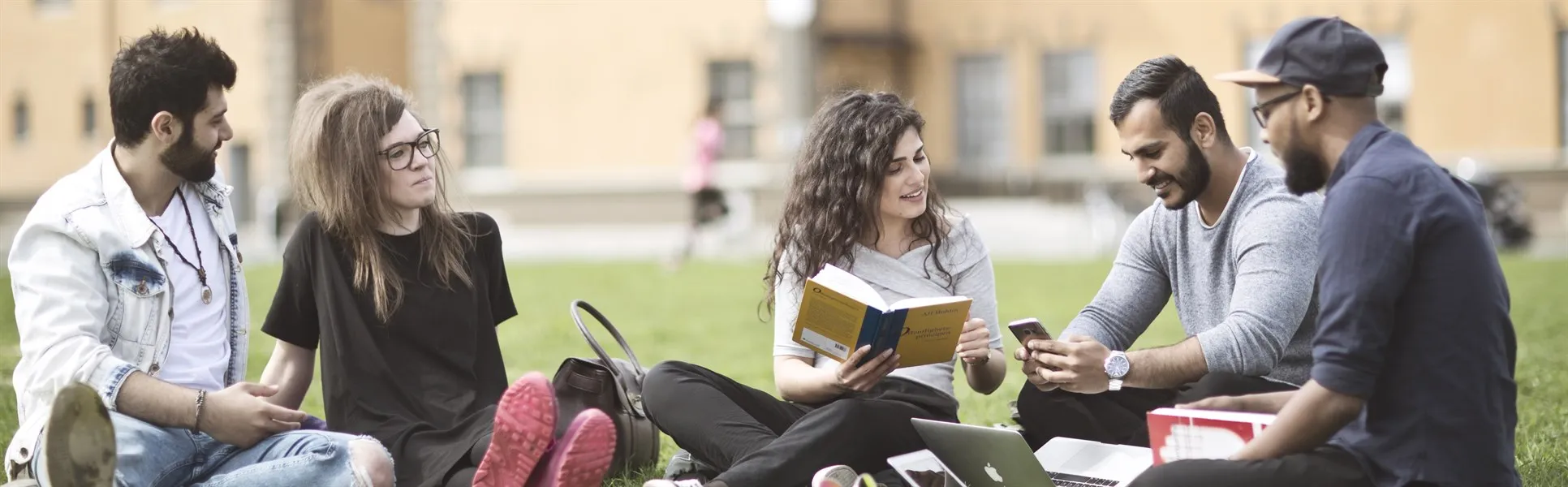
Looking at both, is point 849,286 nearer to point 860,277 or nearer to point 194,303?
point 860,277

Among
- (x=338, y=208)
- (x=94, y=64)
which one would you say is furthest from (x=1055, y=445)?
(x=94, y=64)

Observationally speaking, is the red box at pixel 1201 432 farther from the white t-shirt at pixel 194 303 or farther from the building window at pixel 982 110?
the building window at pixel 982 110

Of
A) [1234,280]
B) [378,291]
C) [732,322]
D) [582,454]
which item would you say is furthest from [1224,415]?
[732,322]

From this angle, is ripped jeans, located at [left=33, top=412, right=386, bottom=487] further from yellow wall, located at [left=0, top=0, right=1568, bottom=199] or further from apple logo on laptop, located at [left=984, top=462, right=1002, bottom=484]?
yellow wall, located at [left=0, top=0, right=1568, bottom=199]

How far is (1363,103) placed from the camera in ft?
8.91

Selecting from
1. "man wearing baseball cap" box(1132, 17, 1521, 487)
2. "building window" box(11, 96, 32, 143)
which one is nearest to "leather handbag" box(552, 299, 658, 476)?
"man wearing baseball cap" box(1132, 17, 1521, 487)

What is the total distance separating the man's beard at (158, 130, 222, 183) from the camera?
3.49 meters

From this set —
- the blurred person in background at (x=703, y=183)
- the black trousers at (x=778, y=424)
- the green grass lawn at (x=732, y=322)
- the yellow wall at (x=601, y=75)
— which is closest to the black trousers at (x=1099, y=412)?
the black trousers at (x=778, y=424)

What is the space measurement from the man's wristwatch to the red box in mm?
422

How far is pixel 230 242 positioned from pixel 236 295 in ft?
0.45

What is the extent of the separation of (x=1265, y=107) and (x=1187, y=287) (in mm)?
986

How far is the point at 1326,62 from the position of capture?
267 centimetres

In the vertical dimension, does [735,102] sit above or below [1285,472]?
above

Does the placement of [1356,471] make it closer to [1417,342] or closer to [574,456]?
[1417,342]
